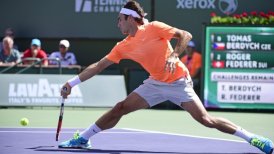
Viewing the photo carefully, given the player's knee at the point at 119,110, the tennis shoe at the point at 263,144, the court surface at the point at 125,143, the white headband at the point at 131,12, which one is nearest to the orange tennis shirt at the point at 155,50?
the white headband at the point at 131,12

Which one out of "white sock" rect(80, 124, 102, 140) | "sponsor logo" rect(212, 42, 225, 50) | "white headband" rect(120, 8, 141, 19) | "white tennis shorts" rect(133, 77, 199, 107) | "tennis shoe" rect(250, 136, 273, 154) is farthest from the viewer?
"sponsor logo" rect(212, 42, 225, 50)

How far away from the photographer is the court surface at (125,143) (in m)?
9.79

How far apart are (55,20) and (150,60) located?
1188 centimetres

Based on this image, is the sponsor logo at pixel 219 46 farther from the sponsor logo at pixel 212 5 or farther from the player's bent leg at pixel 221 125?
the player's bent leg at pixel 221 125

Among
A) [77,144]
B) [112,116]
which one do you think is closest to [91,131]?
[77,144]

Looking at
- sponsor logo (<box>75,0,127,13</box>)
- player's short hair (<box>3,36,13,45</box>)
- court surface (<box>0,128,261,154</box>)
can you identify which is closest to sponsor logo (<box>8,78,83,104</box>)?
player's short hair (<box>3,36,13,45</box>)

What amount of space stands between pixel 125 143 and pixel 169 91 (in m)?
1.37

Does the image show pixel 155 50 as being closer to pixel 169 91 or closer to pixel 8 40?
pixel 169 91

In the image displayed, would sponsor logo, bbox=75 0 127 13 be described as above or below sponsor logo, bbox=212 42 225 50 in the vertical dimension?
above

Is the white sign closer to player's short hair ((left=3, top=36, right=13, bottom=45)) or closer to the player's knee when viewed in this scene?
player's short hair ((left=3, top=36, right=13, bottom=45))

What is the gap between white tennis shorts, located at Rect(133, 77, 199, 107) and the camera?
9609 mm

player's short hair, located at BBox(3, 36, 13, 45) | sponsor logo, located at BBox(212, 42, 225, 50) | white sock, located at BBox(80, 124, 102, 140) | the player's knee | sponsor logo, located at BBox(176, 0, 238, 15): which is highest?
sponsor logo, located at BBox(176, 0, 238, 15)

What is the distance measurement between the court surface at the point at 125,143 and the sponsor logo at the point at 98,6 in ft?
27.8

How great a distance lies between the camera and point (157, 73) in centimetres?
972
